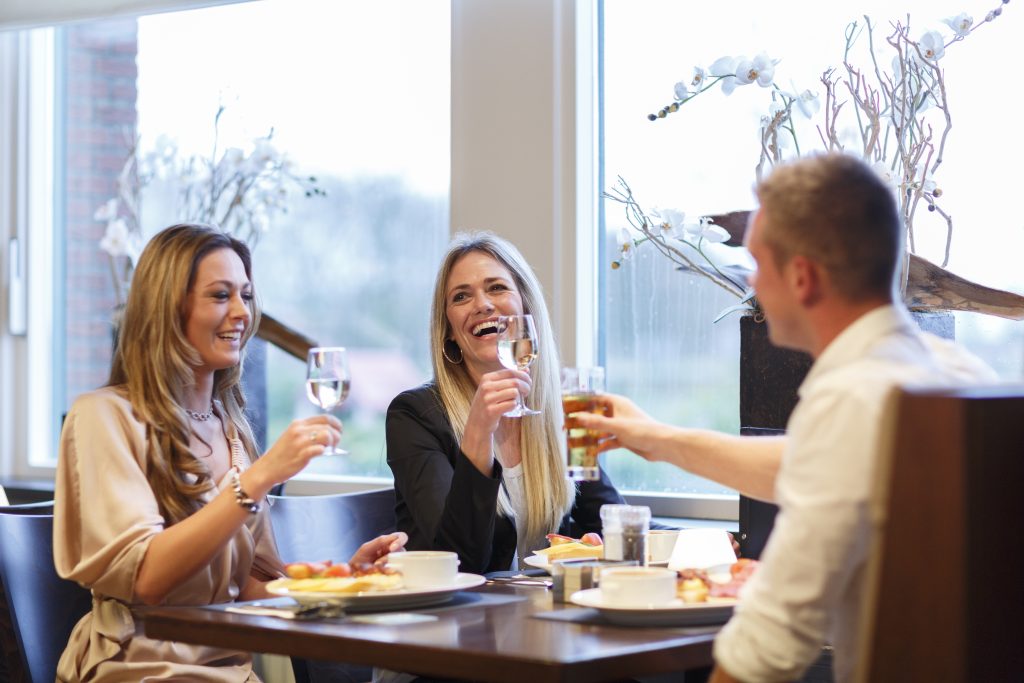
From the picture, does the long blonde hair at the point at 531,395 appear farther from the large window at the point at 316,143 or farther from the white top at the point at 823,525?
the white top at the point at 823,525

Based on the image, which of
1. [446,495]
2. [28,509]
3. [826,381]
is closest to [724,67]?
[446,495]

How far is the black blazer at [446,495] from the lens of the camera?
232cm

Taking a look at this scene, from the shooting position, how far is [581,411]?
1923mm

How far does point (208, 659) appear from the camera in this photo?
2129mm

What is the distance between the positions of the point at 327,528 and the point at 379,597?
90 centimetres

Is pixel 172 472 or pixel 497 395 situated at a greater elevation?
pixel 497 395

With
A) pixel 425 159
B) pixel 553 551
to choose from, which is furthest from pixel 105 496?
pixel 425 159

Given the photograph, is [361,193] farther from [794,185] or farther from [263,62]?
[794,185]

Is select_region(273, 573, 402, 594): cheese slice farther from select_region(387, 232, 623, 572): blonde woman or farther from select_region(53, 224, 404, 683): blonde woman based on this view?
select_region(387, 232, 623, 572): blonde woman

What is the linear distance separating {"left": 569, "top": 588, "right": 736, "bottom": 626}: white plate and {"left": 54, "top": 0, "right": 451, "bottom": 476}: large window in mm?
2177

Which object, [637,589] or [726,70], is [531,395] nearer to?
[726,70]

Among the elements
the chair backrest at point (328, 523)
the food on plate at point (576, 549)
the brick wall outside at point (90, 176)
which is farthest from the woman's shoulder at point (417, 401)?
the brick wall outside at point (90, 176)

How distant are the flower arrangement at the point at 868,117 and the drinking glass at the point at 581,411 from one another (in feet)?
3.07

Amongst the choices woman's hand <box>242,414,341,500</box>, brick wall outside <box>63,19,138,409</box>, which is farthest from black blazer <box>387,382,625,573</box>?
brick wall outside <box>63,19,138,409</box>
